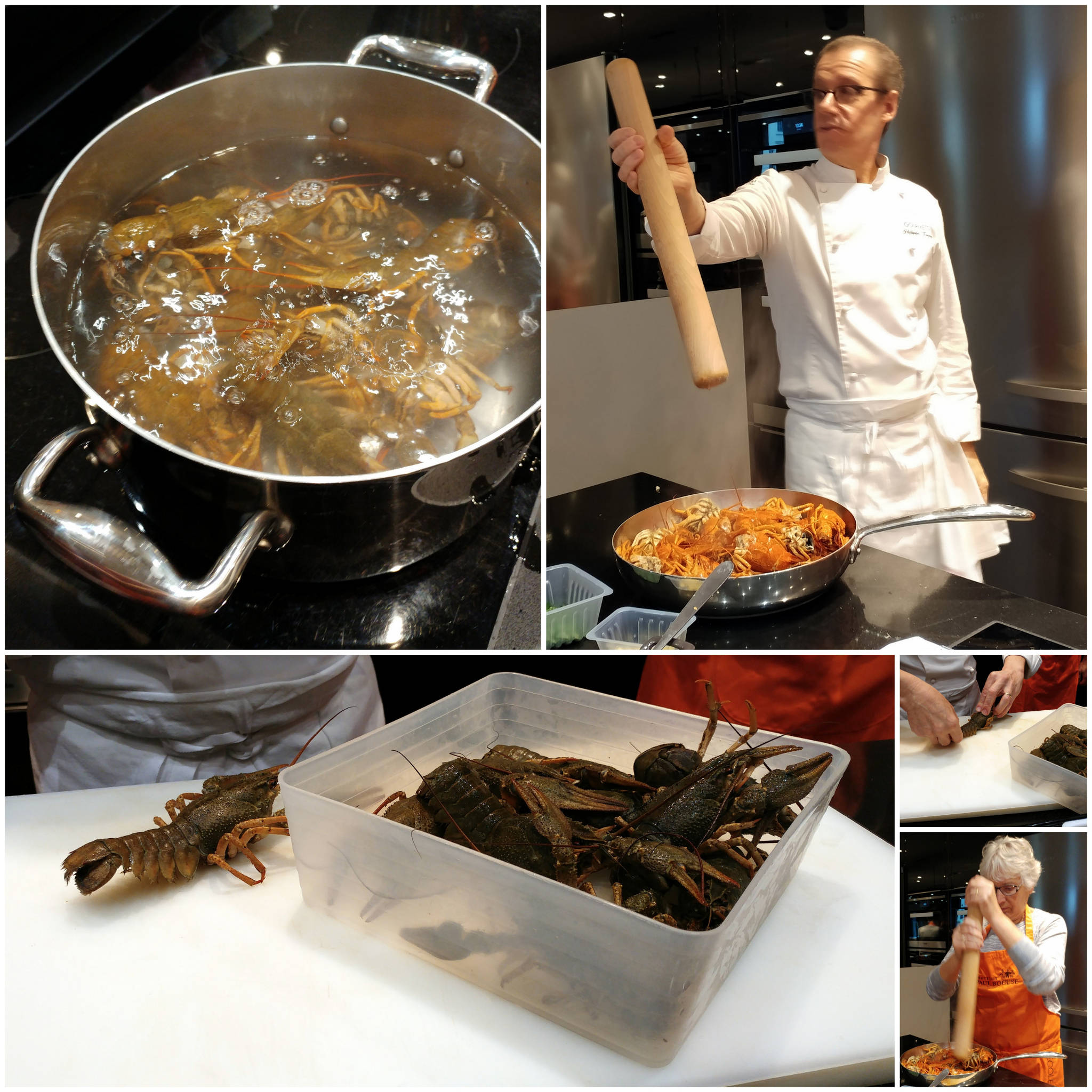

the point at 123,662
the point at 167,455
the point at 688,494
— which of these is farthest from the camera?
the point at 123,662

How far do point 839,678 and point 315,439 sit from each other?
2.57ft

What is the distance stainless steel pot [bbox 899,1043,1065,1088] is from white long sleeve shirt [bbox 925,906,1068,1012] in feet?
0.17

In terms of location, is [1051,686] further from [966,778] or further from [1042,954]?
[1042,954]

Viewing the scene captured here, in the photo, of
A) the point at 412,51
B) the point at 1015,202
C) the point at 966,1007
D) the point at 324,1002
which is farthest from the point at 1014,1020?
the point at 412,51

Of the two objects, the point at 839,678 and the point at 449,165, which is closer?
the point at 449,165

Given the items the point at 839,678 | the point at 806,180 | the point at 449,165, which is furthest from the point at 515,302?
the point at 839,678

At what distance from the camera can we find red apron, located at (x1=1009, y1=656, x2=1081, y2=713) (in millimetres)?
947

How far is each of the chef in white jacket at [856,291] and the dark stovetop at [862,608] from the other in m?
0.09

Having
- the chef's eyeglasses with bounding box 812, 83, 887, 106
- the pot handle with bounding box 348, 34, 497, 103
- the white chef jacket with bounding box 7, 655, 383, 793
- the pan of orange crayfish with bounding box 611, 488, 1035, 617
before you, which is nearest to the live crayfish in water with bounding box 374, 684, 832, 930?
the pan of orange crayfish with bounding box 611, 488, 1035, 617

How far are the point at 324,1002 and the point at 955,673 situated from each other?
75 cm

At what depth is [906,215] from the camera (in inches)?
34.9

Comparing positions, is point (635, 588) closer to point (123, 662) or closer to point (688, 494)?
point (688, 494)

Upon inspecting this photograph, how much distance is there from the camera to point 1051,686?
0.97 meters

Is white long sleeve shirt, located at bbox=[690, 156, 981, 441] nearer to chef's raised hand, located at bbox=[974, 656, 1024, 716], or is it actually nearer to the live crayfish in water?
chef's raised hand, located at bbox=[974, 656, 1024, 716]
